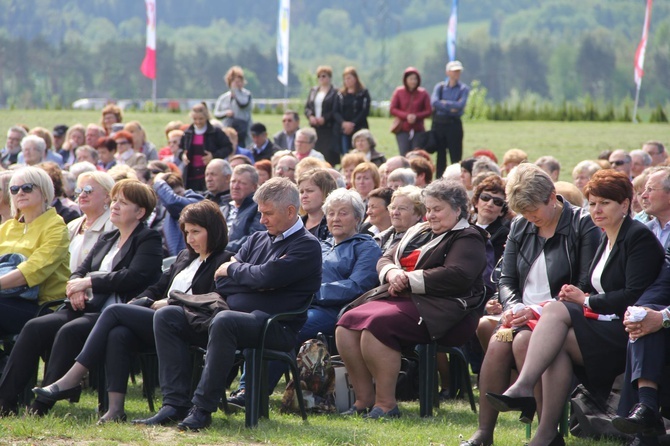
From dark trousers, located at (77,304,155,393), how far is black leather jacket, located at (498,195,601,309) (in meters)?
2.24

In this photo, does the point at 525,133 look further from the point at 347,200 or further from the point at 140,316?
the point at 140,316

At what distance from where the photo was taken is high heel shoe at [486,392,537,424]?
523cm

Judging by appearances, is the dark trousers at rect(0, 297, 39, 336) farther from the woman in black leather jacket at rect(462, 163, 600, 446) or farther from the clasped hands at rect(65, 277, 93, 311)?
the woman in black leather jacket at rect(462, 163, 600, 446)

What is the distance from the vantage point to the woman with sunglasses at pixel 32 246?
6.89 metres

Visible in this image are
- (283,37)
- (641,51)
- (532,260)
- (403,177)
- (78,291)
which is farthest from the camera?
(641,51)

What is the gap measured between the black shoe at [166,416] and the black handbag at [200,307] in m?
0.49

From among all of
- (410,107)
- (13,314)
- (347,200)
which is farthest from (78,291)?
(410,107)

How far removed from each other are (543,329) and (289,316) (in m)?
1.60

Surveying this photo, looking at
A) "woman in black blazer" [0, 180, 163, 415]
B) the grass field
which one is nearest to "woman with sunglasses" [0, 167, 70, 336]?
"woman in black blazer" [0, 180, 163, 415]

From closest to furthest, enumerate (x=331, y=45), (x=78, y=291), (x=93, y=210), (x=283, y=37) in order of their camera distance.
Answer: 1. (x=78, y=291)
2. (x=93, y=210)
3. (x=283, y=37)
4. (x=331, y=45)

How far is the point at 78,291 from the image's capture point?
21.9 ft

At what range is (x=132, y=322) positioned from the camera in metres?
6.23

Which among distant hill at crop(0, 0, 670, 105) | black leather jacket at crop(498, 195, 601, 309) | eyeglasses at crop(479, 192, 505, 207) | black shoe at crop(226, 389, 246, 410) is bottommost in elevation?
black shoe at crop(226, 389, 246, 410)

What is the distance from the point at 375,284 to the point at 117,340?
1859 mm
